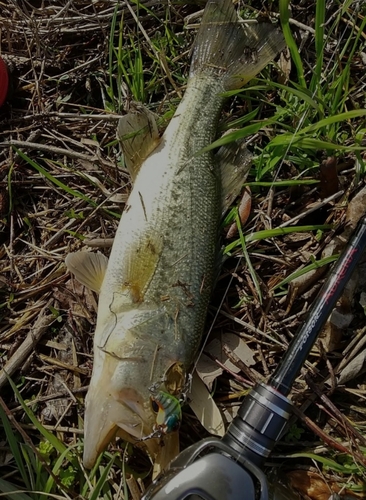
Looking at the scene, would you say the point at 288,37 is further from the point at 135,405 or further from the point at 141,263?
the point at 135,405

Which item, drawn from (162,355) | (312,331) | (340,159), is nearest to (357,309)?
(312,331)

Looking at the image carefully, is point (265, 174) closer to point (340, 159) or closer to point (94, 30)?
point (340, 159)

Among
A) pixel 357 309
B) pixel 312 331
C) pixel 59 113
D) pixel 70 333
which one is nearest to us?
pixel 312 331

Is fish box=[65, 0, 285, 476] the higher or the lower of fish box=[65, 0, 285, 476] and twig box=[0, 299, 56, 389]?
the higher

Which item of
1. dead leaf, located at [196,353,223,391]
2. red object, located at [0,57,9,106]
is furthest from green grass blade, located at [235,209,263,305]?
red object, located at [0,57,9,106]

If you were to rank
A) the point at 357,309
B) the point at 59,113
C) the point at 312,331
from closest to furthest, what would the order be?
the point at 312,331, the point at 357,309, the point at 59,113

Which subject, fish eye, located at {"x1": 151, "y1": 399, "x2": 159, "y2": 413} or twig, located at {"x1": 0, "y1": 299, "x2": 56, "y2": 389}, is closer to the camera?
fish eye, located at {"x1": 151, "y1": 399, "x2": 159, "y2": 413}

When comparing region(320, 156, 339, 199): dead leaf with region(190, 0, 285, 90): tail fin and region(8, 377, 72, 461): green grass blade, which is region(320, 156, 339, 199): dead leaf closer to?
region(190, 0, 285, 90): tail fin
